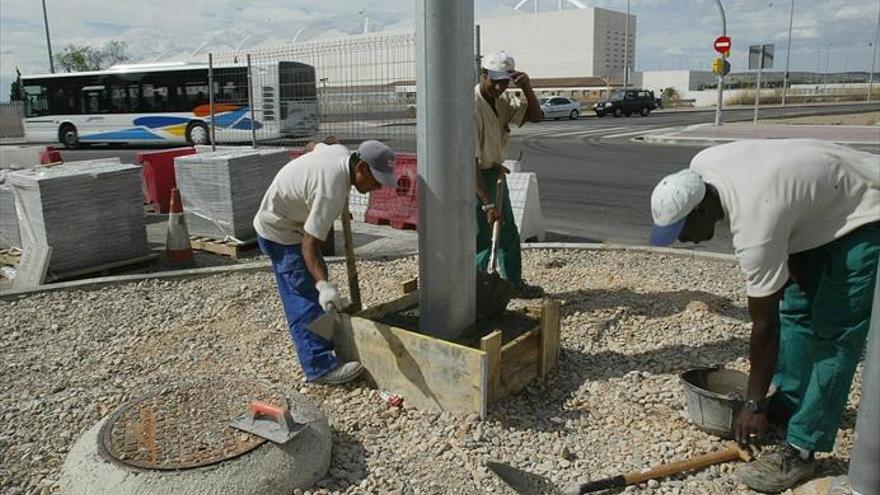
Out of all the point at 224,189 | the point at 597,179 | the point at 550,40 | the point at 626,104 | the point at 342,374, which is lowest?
the point at 342,374

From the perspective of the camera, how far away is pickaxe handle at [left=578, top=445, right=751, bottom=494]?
270cm

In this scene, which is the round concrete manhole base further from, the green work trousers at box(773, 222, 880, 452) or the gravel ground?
the green work trousers at box(773, 222, 880, 452)

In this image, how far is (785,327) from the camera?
303 cm

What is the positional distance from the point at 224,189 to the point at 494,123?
3.19 m

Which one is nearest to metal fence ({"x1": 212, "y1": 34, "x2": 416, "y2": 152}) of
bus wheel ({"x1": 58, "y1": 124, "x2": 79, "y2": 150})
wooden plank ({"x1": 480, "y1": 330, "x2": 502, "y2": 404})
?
wooden plank ({"x1": 480, "y1": 330, "x2": 502, "y2": 404})

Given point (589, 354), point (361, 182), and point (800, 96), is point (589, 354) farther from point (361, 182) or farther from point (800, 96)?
point (800, 96)

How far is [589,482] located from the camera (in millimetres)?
2719

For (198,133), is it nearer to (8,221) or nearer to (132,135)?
(132,135)

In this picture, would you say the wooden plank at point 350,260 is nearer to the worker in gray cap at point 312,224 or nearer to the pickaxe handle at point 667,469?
the worker in gray cap at point 312,224

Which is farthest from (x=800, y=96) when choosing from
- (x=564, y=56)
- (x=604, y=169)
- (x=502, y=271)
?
(x=502, y=271)

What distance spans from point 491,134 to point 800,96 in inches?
2672

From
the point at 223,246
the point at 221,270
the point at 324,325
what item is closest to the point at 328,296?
the point at 324,325

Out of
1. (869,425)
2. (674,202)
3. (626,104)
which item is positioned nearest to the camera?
(869,425)

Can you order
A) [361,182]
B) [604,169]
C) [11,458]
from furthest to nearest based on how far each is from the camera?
1. [604,169]
2. [361,182]
3. [11,458]
